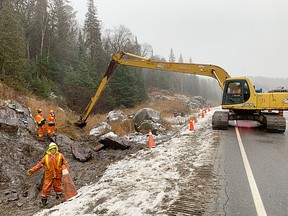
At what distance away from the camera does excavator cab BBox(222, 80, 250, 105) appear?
38.6ft

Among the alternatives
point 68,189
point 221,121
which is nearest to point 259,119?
point 221,121

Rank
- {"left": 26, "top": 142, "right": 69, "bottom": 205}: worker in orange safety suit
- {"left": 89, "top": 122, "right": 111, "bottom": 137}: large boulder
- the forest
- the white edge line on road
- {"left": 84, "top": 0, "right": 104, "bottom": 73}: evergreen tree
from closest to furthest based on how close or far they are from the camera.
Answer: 1. the white edge line on road
2. {"left": 26, "top": 142, "right": 69, "bottom": 205}: worker in orange safety suit
3. {"left": 89, "top": 122, "right": 111, "bottom": 137}: large boulder
4. the forest
5. {"left": 84, "top": 0, "right": 104, "bottom": 73}: evergreen tree

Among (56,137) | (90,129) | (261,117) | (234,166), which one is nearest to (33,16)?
(90,129)

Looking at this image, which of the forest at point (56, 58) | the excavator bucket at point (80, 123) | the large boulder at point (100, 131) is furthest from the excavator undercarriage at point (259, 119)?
the forest at point (56, 58)

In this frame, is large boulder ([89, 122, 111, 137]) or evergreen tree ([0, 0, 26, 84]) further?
evergreen tree ([0, 0, 26, 84])

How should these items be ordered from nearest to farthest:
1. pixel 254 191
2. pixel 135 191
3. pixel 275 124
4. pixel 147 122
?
pixel 254 191 → pixel 135 191 → pixel 275 124 → pixel 147 122

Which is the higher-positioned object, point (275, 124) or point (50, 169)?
point (275, 124)

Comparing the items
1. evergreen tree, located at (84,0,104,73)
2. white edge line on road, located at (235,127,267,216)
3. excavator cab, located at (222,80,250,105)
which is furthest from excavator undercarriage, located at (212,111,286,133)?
evergreen tree, located at (84,0,104,73)

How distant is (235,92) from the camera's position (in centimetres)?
1204

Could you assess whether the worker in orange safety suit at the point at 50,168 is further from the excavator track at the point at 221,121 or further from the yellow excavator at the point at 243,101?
the yellow excavator at the point at 243,101

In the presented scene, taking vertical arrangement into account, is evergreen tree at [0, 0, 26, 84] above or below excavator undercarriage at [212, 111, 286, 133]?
above

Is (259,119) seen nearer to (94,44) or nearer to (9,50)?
(9,50)

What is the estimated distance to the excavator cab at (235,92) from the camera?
11.8 meters

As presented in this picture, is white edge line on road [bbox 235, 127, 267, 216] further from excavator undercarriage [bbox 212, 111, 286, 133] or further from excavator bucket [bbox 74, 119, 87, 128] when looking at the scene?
excavator bucket [bbox 74, 119, 87, 128]
